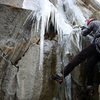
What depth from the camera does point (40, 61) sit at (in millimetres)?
3383

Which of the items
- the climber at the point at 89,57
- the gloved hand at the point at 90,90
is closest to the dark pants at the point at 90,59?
the climber at the point at 89,57

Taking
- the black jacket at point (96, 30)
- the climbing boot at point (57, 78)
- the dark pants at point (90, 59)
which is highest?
the black jacket at point (96, 30)

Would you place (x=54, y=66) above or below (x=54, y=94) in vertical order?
above

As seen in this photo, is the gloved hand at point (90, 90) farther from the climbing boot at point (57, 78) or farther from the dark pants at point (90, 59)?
the climbing boot at point (57, 78)

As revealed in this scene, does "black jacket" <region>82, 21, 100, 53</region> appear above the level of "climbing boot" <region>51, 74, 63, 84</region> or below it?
above

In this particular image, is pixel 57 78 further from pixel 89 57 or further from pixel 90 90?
pixel 89 57

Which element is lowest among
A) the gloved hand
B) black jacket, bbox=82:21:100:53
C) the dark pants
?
the gloved hand

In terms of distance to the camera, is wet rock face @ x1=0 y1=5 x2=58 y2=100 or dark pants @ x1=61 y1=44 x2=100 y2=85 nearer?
wet rock face @ x1=0 y1=5 x2=58 y2=100

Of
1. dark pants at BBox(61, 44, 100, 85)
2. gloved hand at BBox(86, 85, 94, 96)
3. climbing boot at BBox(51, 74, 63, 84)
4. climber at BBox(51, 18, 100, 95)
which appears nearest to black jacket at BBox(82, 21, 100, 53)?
climber at BBox(51, 18, 100, 95)

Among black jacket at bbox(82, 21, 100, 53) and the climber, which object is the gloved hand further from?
black jacket at bbox(82, 21, 100, 53)

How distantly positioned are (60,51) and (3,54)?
4.73 ft

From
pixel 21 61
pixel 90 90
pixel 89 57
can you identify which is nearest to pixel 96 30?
pixel 89 57

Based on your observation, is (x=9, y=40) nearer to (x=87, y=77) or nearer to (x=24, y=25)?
(x=24, y=25)

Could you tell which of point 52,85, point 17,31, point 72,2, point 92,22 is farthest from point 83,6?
point 52,85
